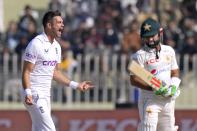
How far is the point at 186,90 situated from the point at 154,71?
6.62 metres

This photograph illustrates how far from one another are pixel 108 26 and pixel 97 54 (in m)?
1.27

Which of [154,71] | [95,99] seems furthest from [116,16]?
[154,71]

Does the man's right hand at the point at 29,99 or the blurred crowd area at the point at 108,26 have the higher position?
the blurred crowd area at the point at 108,26

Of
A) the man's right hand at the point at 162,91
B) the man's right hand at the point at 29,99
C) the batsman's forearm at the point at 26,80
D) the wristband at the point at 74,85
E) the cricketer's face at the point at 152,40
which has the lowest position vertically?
the man's right hand at the point at 29,99

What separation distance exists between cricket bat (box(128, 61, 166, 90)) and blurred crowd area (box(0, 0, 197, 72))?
6618 mm

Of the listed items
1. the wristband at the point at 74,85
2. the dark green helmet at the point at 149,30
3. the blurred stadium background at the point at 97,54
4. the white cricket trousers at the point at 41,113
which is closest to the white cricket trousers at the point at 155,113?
the dark green helmet at the point at 149,30

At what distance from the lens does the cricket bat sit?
41.7 feet

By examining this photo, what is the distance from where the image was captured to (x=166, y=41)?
20.3 metres

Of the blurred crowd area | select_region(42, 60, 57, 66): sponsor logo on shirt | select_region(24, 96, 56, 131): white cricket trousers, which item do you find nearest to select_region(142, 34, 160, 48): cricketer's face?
select_region(42, 60, 57, 66): sponsor logo on shirt

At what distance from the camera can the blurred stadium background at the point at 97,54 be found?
17344mm

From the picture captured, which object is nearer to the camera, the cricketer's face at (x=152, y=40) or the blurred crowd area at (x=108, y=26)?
the cricketer's face at (x=152, y=40)

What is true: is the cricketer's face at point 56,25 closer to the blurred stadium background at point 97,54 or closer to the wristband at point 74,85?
the wristband at point 74,85

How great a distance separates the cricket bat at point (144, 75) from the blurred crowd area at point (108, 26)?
6618mm

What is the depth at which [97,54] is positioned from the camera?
19766mm
